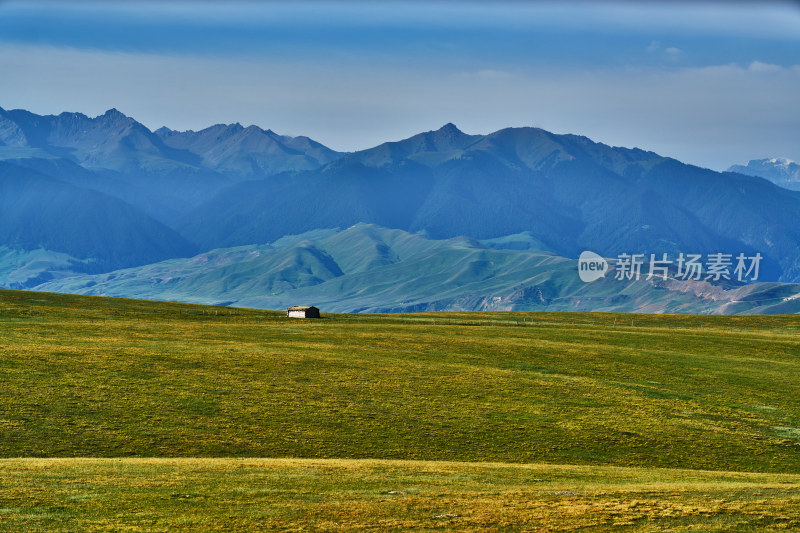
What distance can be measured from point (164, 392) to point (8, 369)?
45.6ft

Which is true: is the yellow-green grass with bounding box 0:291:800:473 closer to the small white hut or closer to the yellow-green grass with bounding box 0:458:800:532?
the yellow-green grass with bounding box 0:458:800:532

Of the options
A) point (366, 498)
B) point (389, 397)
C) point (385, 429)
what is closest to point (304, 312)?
point (389, 397)

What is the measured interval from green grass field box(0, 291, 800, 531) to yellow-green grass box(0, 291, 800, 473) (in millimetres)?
243

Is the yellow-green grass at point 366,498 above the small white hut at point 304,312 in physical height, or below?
below

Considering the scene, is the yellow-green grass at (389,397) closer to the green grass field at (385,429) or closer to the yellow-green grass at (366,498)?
the green grass field at (385,429)

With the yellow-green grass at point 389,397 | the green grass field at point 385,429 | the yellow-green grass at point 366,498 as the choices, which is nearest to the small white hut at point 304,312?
the green grass field at point 385,429

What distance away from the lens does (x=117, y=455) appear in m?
44.2

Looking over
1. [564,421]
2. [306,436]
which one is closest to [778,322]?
[564,421]

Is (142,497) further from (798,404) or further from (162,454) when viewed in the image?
(798,404)

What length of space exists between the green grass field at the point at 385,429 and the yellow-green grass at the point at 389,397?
24cm

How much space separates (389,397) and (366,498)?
94.2 feet

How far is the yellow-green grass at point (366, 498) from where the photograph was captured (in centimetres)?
2720

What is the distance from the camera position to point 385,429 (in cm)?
5228

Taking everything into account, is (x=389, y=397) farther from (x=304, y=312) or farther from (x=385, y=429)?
(x=304, y=312)
